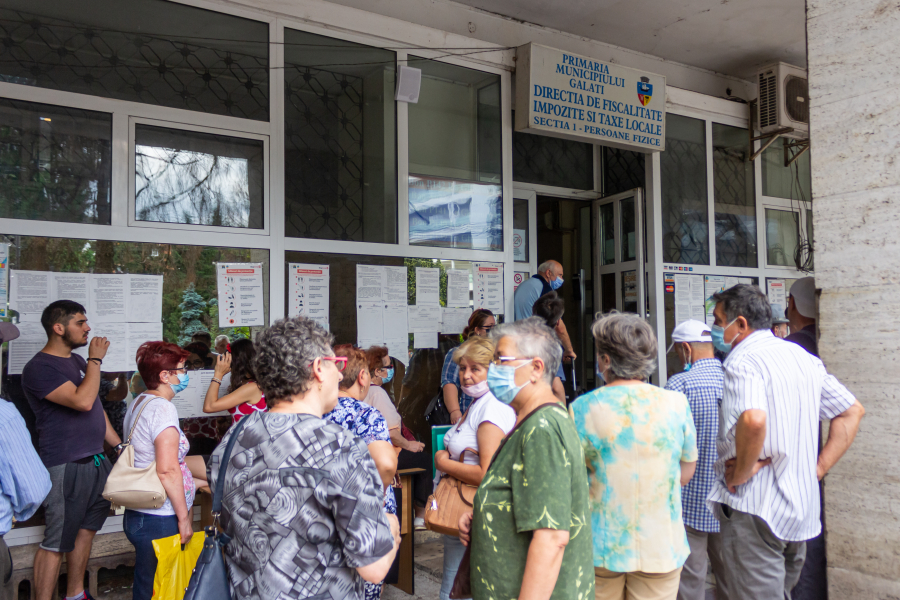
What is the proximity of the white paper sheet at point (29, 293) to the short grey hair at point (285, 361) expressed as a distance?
2.85 m

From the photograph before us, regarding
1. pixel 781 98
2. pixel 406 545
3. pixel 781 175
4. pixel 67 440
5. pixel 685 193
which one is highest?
pixel 781 98

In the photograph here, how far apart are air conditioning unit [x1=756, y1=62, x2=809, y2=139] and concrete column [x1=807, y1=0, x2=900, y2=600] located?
14.4 ft

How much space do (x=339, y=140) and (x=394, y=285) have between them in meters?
1.20

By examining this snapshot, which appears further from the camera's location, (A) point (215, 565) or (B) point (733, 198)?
(B) point (733, 198)

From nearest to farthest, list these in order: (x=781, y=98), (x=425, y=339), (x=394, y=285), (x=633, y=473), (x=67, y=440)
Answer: (x=633, y=473)
(x=67, y=440)
(x=394, y=285)
(x=425, y=339)
(x=781, y=98)

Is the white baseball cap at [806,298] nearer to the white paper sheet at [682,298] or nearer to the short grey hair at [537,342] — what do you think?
the short grey hair at [537,342]

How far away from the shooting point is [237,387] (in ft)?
14.4

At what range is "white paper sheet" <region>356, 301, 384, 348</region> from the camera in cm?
524

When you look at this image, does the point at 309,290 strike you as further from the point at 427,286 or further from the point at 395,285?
the point at 427,286

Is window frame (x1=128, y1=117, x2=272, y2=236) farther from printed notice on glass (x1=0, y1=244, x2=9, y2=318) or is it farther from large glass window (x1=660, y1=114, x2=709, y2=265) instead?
large glass window (x1=660, y1=114, x2=709, y2=265)

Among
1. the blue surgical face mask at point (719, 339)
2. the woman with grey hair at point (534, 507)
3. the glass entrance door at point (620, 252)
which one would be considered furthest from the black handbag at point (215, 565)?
the glass entrance door at point (620, 252)

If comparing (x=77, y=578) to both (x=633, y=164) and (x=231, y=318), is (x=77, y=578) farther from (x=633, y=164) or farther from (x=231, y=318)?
(x=633, y=164)

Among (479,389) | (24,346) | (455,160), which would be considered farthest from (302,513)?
(455,160)

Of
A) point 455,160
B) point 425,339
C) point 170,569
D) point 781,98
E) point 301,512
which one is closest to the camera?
point 301,512
